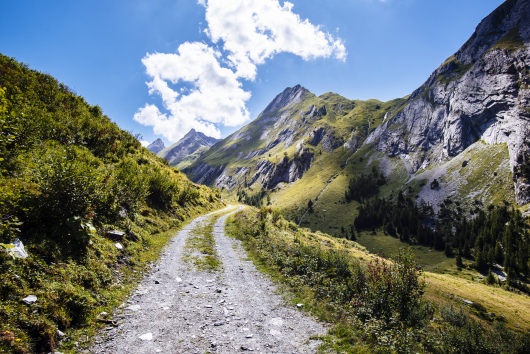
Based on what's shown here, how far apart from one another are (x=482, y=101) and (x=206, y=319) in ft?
710

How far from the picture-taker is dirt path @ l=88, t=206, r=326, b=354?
6.13m

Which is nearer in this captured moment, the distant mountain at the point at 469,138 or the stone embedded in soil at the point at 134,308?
the stone embedded in soil at the point at 134,308

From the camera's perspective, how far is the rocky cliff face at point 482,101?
122 metres

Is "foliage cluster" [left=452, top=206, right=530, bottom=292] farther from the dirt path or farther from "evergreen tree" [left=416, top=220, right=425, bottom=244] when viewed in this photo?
the dirt path

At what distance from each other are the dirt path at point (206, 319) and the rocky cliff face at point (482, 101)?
516 feet

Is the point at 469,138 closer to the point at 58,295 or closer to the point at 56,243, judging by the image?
the point at 58,295

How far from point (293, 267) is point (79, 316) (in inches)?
429

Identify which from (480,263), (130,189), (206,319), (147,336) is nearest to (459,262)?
(480,263)

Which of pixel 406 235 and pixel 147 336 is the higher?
pixel 147 336

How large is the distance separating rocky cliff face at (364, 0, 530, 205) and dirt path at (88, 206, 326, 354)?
6193 inches

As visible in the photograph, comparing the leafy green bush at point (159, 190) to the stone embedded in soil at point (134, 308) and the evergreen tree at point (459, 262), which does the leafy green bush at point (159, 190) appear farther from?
the evergreen tree at point (459, 262)

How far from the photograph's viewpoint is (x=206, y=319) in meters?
7.77

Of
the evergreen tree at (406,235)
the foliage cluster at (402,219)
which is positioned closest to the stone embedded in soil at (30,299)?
the foliage cluster at (402,219)

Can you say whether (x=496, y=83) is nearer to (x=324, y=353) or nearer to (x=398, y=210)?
(x=398, y=210)
